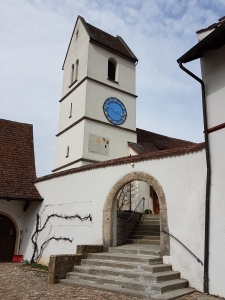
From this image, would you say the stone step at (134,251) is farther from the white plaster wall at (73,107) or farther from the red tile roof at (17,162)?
the white plaster wall at (73,107)

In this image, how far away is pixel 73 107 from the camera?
62.9 feet

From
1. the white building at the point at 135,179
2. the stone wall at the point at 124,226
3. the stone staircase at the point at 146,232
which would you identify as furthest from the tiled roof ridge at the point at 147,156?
the stone staircase at the point at 146,232

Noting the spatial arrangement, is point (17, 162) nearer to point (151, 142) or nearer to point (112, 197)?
point (112, 197)

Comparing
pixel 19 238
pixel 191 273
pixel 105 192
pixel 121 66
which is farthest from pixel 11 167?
pixel 121 66

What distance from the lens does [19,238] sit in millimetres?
11977

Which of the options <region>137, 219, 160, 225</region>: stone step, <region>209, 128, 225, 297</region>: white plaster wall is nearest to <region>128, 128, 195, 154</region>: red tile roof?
<region>137, 219, 160, 225</region>: stone step

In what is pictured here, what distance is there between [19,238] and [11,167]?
3.08 m

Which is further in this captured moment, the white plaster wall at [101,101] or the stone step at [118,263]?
the white plaster wall at [101,101]

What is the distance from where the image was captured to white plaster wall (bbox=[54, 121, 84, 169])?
17.1 meters

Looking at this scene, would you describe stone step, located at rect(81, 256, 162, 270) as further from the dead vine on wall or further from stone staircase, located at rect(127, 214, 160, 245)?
the dead vine on wall

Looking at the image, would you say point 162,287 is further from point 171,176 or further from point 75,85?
point 75,85

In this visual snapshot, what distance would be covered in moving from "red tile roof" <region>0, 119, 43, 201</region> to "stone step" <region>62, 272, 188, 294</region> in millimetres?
5680

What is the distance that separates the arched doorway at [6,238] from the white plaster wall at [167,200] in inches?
83.6

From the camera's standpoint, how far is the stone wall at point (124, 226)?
870 centimetres
